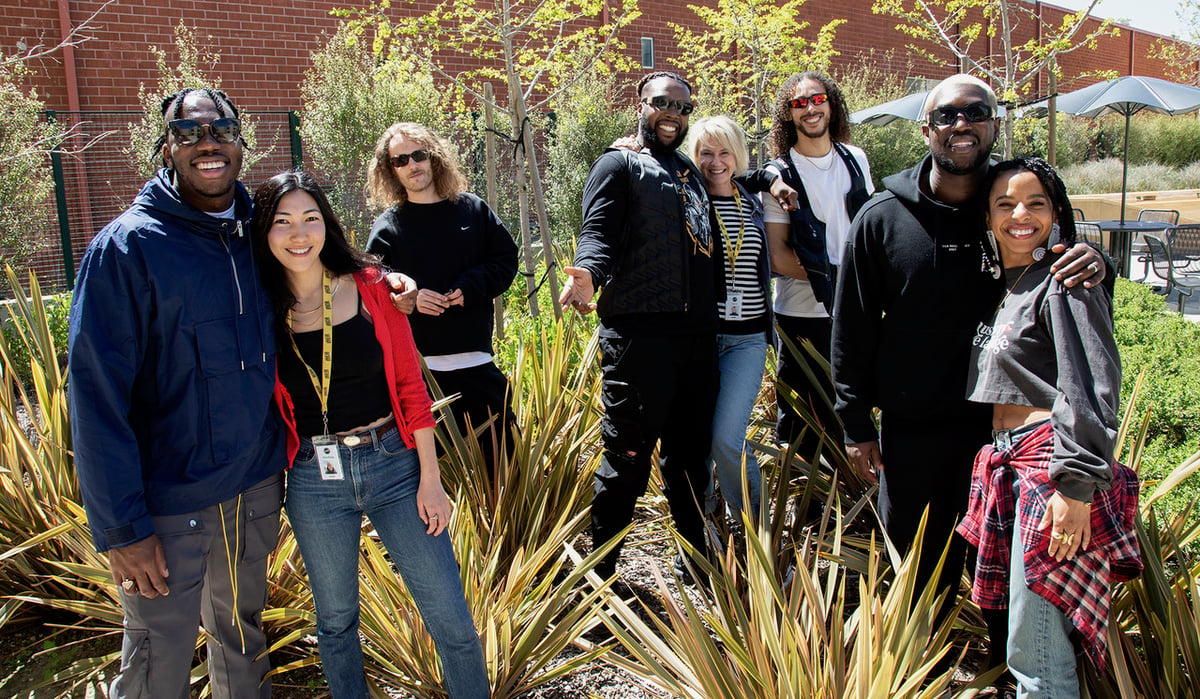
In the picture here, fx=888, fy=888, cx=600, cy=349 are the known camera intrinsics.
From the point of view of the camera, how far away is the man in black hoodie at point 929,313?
2.47m

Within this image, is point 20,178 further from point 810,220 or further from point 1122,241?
point 1122,241

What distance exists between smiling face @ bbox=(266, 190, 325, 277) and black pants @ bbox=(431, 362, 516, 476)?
1.52m

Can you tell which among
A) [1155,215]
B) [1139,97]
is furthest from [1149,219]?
[1139,97]

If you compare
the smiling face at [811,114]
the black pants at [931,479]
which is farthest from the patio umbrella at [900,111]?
the black pants at [931,479]

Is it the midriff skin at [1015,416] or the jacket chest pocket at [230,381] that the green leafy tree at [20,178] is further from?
the midriff skin at [1015,416]

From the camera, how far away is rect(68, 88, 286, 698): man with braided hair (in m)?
2.06

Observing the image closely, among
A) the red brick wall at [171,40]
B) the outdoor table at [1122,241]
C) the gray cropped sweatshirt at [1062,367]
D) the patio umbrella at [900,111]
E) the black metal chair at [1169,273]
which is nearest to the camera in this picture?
the gray cropped sweatshirt at [1062,367]

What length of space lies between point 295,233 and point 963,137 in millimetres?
1823

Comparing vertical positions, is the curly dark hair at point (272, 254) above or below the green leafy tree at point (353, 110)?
below

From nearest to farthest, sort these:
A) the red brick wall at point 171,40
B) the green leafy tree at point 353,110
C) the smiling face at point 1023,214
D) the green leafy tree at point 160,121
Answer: the smiling face at point 1023,214
the green leafy tree at point 353,110
the green leafy tree at point 160,121
the red brick wall at point 171,40

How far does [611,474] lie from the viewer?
131 inches

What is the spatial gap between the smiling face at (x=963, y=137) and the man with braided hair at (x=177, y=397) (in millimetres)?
1900

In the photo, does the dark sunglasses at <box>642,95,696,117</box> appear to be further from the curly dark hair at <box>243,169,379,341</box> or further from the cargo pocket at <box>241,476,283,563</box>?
the cargo pocket at <box>241,476,283,563</box>

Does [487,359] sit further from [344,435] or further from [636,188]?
[344,435]
